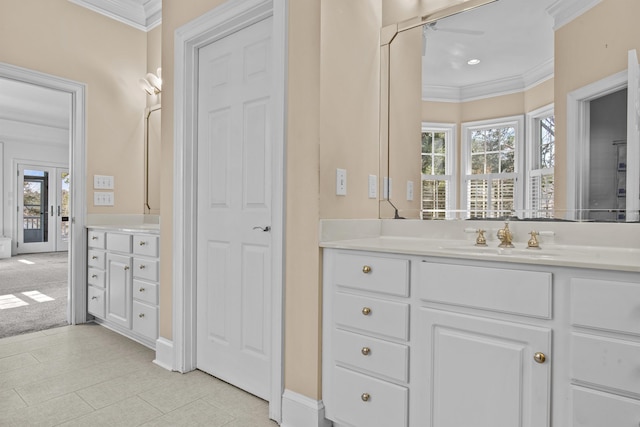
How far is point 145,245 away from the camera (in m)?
2.67

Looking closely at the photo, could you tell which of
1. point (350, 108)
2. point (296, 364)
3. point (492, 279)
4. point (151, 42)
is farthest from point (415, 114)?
point (151, 42)

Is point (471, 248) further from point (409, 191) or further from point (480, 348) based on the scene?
point (409, 191)

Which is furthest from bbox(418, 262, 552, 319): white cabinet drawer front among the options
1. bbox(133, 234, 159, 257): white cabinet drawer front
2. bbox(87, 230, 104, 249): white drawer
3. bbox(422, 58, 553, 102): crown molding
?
bbox(87, 230, 104, 249): white drawer

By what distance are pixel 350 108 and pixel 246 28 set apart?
0.77 m

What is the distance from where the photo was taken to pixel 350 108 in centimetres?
185

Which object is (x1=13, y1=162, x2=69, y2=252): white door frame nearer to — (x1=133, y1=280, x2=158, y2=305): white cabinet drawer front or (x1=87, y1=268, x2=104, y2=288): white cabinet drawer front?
(x1=87, y1=268, x2=104, y2=288): white cabinet drawer front

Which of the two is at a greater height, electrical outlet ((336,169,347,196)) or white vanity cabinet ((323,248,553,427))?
electrical outlet ((336,169,347,196))

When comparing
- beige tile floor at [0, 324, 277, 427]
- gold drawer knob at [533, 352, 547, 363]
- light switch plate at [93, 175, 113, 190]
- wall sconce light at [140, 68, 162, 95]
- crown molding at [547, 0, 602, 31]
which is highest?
wall sconce light at [140, 68, 162, 95]

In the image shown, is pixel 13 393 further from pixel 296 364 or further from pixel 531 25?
pixel 531 25

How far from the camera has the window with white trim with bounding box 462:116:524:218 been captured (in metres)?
1.77

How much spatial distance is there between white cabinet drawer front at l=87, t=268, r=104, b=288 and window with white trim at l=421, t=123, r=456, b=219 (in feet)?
8.53

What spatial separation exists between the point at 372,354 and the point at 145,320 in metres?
1.86

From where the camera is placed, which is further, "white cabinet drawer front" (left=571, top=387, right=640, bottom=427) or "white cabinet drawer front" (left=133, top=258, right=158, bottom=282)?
"white cabinet drawer front" (left=133, top=258, right=158, bottom=282)

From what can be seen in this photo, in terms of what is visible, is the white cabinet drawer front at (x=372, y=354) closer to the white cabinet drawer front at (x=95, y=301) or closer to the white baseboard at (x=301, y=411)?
the white baseboard at (x=301, y=411)
